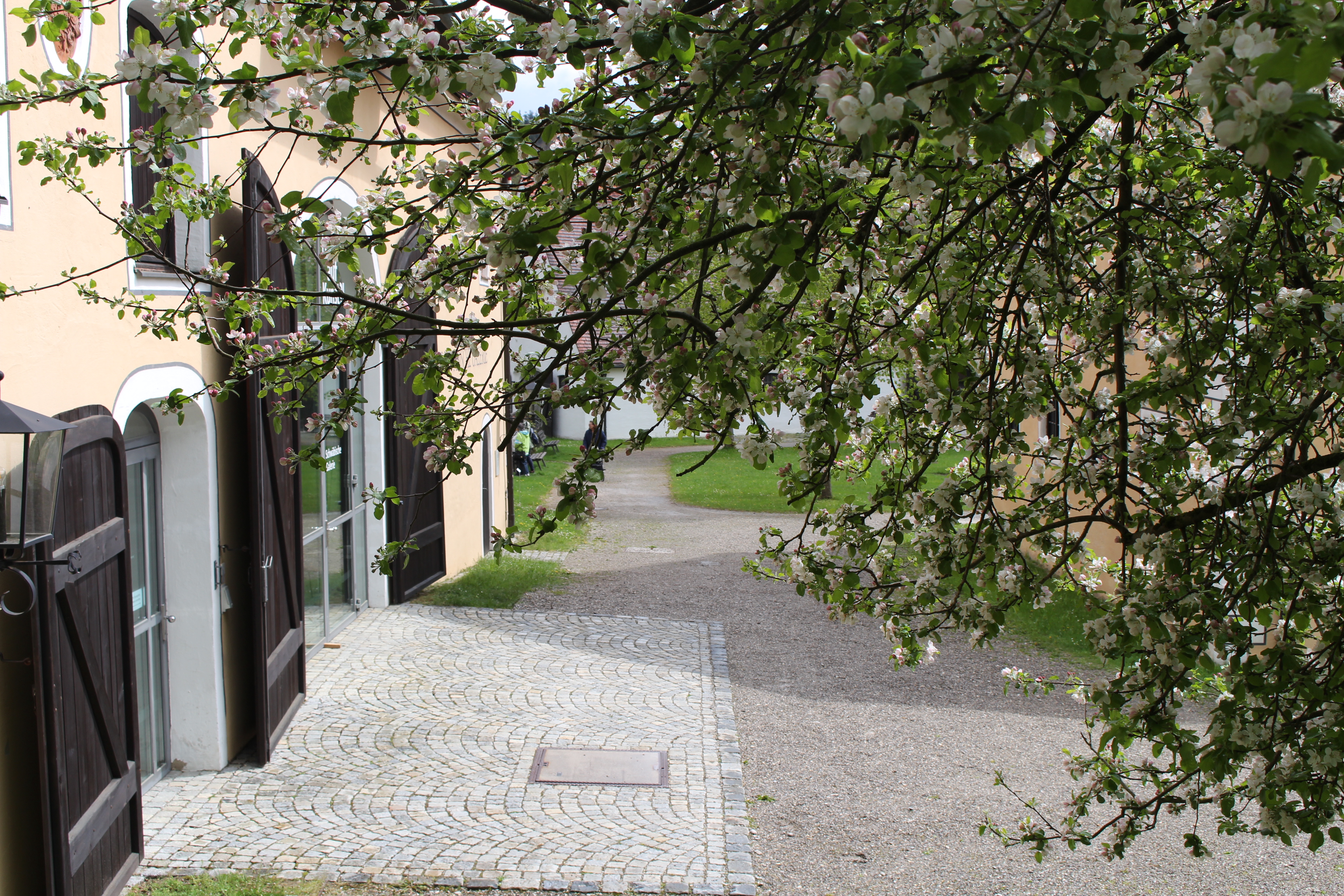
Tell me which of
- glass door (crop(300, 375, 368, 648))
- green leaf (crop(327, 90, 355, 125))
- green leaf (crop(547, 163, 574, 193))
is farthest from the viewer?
glass door (crop(300, 375, 368, 648))

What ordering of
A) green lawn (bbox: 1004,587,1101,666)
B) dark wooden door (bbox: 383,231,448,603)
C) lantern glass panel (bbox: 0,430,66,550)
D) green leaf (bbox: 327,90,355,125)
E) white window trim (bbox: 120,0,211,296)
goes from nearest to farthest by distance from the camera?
green leaf (bbox: 327,90,355,125), lantern glass panel (bbox: 0,430,66,550), white window trim (bbox: 120,0,211,296), green lawn (bbox: 1004,587,1101,666), dark wooden door (bbox: 383,231,448,603)

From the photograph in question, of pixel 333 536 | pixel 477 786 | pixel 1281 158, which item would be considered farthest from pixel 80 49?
pixel 333 536

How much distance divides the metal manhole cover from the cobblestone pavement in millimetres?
83

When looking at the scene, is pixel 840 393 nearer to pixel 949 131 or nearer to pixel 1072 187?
pixel 949 131

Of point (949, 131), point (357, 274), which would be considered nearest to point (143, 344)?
point (357, 274)

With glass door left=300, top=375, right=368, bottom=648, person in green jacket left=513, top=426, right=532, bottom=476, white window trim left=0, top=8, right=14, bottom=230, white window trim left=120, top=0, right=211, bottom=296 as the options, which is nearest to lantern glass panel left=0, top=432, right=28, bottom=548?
white window trim left=0, top=8, right=14, bottom=230

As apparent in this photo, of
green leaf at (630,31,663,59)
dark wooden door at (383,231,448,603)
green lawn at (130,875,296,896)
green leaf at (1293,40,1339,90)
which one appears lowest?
green lawn at (130,875,296,896)

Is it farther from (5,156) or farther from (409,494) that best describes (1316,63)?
(409,494)

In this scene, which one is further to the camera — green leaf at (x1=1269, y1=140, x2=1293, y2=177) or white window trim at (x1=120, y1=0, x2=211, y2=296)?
white window trim at (x1=120, y1=0, x2=211, y2=296)

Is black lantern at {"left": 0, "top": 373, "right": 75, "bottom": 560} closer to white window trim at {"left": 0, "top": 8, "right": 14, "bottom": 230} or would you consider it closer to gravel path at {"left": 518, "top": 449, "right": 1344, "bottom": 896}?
white window trim at {"left": 0, "top": 8, "right": 14, "bottom": 230}

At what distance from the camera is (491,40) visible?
9.45 feet

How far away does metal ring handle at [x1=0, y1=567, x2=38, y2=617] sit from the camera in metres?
3.50

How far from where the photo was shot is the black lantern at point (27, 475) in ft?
11.1

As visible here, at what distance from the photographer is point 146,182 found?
5.65 m
